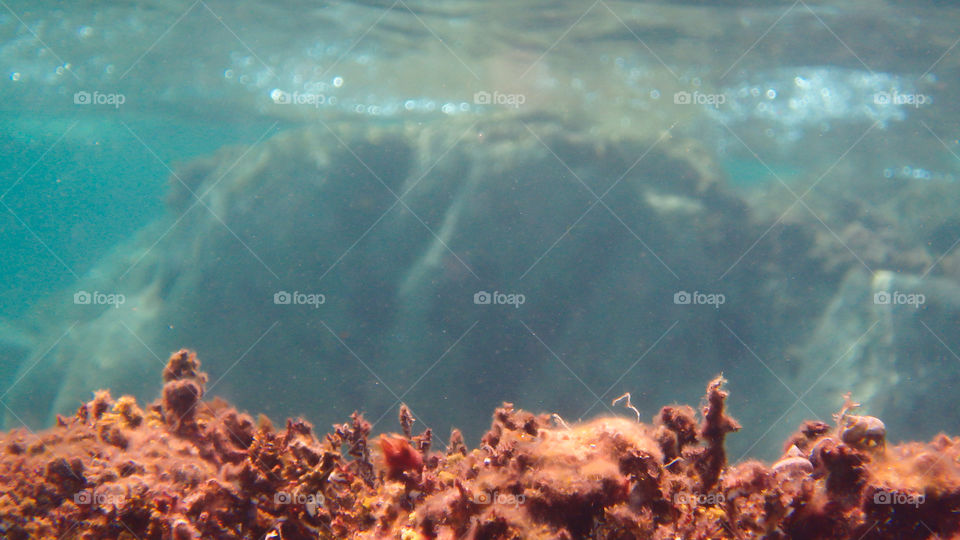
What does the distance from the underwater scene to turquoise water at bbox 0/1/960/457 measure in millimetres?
71

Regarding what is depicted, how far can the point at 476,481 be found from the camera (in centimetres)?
265

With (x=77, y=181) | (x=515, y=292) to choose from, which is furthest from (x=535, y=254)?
(x=77, y=181)

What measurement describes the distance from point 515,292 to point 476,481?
313 inches

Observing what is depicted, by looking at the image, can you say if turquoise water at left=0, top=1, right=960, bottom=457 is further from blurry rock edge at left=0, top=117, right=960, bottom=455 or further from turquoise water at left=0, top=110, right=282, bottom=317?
turquoise water at left=0, top=110, right=282, bottom=317

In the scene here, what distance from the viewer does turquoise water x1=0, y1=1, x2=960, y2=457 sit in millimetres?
10195

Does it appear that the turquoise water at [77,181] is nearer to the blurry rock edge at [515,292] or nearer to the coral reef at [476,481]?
the blurry rock edge at [515,292]

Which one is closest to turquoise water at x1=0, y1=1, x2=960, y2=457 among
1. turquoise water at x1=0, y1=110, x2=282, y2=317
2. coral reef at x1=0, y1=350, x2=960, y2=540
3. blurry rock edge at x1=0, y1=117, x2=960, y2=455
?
blurry rock edge at x1=0, y1=117, x2=960, y2=455

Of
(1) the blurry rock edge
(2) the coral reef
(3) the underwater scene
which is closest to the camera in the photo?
(2) the coral reef

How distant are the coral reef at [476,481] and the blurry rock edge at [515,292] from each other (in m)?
6.31

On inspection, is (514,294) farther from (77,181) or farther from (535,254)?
(77,181)

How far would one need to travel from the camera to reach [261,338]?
10.9 m

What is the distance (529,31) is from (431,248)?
25.9 feet

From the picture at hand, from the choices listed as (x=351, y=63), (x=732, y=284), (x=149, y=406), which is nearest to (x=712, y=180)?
(x=732, y=284)

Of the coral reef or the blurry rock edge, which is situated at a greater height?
the blurry rock edge
